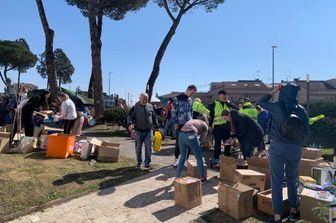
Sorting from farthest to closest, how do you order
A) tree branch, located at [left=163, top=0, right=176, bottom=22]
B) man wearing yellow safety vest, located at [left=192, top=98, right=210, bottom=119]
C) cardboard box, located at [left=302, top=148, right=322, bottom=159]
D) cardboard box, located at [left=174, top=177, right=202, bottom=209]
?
tree branch, located at [left=163, top=0, right=176, bottom=22], man wearing yellow safety vest, located at [left=192, top=98, right=210, bottom=119], cardboard box, located at [left=302, top=148, right=322, bottom=159], cardboard box, located at [left=174, top=177, right=202, bottom=209]

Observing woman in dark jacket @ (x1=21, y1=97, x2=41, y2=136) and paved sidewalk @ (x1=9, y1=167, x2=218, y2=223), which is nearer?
paved sidewalk @ (x1=9, y1=167, x2=218, y2=223)

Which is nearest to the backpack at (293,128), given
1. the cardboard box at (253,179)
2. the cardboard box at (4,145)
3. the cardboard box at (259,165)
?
the cardboard box at (253,179)

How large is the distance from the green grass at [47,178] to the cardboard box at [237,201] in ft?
8.20

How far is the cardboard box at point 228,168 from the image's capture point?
7.14 metres

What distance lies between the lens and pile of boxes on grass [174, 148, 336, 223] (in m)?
5.04

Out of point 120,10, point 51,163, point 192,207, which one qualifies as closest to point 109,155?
point 51,163

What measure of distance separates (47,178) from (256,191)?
152 inches

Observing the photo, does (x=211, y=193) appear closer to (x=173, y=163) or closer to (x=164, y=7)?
(x=173, y=163)

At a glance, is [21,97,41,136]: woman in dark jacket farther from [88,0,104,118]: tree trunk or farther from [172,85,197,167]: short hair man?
[88,0,104,118]: tree trunk

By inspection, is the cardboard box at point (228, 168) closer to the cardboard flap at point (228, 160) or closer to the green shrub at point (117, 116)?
the cardboard flap at point (228, 160)

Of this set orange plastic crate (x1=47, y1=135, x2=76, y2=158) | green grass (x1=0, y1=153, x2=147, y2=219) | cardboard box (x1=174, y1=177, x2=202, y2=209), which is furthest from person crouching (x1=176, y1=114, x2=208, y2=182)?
orange plastic crate (x1=47, y1=135, x2=76, y2=158)

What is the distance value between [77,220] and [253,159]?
333cm

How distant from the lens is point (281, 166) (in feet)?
16.3

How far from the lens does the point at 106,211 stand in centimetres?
579
